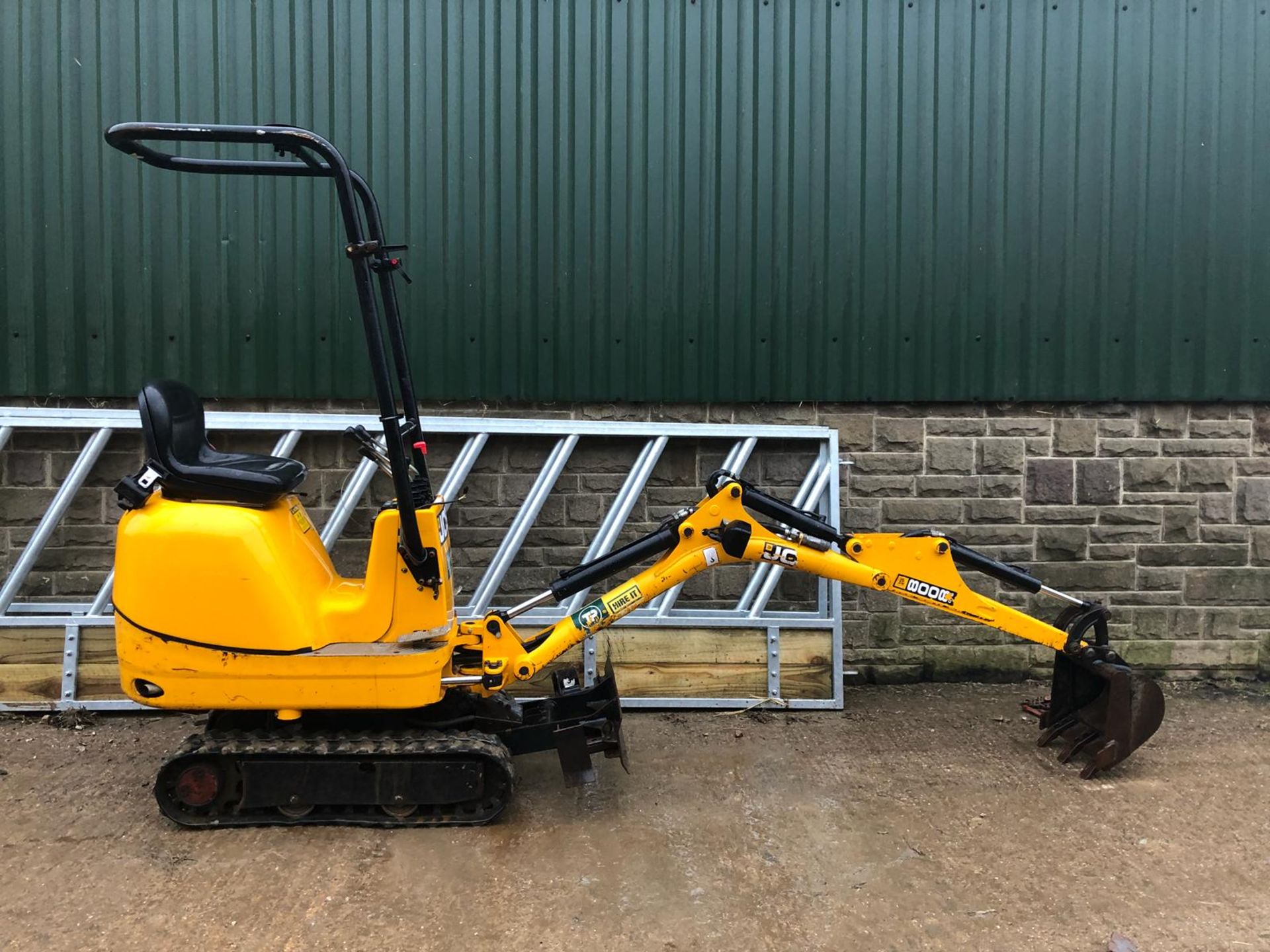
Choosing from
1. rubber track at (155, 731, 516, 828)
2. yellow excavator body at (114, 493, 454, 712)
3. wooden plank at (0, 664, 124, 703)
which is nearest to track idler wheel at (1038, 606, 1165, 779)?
rubber track at (155, 731, 516, 828)

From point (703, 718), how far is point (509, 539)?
146 centimetres

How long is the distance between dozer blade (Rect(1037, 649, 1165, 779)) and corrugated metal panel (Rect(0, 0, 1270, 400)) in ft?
5.94

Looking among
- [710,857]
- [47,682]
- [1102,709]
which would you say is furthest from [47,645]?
[1102,709]

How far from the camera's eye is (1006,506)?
527 cm

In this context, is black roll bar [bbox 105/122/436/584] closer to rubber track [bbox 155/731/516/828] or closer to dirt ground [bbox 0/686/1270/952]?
rubber track [bbox 155/731/516/828]

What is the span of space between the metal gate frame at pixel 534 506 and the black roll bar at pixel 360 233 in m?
1.40

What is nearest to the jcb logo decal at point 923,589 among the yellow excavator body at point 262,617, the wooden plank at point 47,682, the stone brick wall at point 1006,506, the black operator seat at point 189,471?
the stone brick wall at point 1006,506

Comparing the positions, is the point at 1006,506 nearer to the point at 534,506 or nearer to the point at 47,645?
the point at 534,506

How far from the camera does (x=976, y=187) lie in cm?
515

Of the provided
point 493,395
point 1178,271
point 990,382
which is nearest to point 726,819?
point 493,395

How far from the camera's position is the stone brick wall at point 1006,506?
5.12 metres

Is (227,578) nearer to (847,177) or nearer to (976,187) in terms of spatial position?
(847,177)

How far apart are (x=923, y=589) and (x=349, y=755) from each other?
2521 mm

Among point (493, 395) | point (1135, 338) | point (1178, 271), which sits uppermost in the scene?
point (1178, 271)
